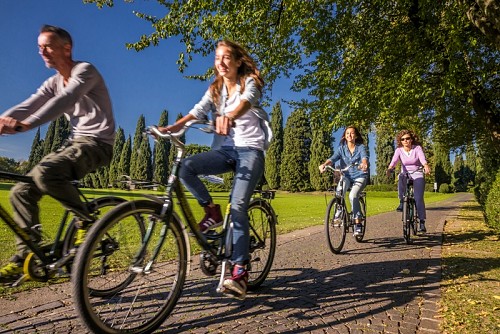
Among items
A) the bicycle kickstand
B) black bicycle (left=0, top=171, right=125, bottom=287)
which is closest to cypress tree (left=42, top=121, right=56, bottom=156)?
black bicycle (left=0, top=171, right=125, bottom=287)

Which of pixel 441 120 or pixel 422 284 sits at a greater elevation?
pixel 441 120

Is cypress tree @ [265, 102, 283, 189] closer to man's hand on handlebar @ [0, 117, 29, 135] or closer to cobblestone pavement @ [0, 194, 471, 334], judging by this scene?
cobblestone pavement @ [0, 194, 471, 334]

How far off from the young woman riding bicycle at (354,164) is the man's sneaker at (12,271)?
4.67m

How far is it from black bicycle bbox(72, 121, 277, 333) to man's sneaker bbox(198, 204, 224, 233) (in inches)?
2.1

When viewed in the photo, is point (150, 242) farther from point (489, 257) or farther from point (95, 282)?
point (489, 257)

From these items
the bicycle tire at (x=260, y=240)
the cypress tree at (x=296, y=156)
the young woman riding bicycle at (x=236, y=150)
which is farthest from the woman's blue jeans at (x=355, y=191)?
the cypress tree at (x=296, y=156)

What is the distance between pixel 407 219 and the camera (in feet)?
21.9

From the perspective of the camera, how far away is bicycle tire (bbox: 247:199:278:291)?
3.49 m

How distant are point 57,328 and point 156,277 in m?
0.72

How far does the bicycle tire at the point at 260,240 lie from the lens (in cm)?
349

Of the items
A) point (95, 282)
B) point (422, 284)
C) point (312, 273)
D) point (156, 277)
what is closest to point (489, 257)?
point (422, 284)

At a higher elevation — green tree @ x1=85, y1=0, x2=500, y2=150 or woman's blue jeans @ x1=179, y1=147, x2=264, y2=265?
green tree @ x1=85, y1=0, x2=500, y2=150

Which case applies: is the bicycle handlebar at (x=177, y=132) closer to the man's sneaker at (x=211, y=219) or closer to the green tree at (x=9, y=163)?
the man's sneaker at (x=211, y=219)

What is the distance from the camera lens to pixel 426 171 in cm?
675
